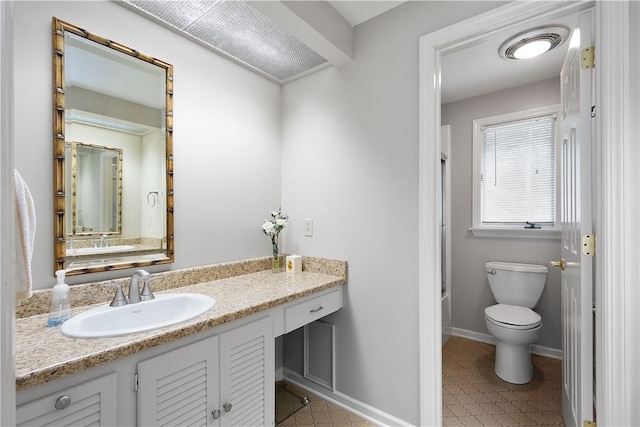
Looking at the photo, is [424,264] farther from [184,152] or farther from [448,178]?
[448,178]

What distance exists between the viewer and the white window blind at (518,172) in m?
2.55

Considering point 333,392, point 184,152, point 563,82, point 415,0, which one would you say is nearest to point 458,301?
point 333,392

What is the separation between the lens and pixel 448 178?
9.57 feet

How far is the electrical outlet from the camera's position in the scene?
206 cm

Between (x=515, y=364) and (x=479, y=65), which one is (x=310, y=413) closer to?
(x=515, y=364)

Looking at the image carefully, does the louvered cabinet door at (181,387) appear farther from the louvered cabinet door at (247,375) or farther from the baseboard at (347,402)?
the baseboard at (347,402)

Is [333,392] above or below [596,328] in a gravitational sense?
below

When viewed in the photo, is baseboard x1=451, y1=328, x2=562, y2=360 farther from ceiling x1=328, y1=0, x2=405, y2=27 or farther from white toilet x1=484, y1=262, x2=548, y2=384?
ceiling x1=328, y1=0, x2=405, y2=27

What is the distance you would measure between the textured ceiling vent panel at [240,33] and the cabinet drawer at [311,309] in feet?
4.96

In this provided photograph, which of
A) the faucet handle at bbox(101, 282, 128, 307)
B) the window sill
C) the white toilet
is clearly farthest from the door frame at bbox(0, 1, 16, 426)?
the window sill

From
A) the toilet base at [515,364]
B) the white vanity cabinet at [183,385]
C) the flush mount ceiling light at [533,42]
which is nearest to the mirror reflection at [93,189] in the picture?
the white vanity cabinet at [183,385]

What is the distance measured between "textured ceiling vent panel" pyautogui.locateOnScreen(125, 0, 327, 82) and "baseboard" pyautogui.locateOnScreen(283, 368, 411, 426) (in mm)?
2184

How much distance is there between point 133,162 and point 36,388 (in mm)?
1038

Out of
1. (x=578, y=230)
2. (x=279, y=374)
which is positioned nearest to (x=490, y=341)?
(x=578, y=230)
